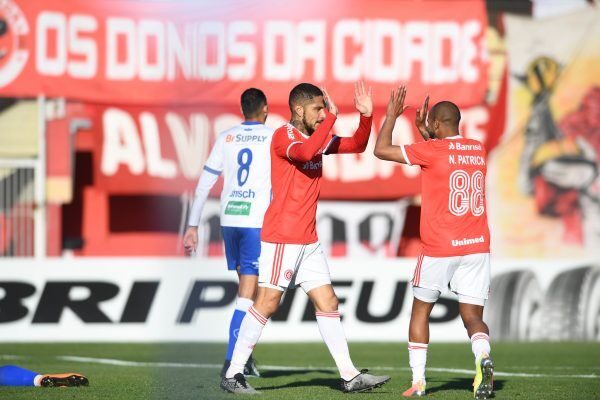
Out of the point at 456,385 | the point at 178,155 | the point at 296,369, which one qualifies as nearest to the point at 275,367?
the point at 296,369

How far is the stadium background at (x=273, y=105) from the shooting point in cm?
1912

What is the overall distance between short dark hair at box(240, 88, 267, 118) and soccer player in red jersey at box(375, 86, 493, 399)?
5.91 ft

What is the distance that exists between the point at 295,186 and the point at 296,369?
3.03 metres

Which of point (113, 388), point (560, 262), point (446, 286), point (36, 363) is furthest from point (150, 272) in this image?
point (446, 286)

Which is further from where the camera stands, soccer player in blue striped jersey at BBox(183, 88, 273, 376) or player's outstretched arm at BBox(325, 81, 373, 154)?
soccer player in blue striped jersey at BBox(183, 88, 273, 376)

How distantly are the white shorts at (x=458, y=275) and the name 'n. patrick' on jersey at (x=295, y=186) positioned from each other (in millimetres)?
782

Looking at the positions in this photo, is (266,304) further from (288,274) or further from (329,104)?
(329,104)

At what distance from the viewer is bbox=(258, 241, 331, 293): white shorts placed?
320 inches

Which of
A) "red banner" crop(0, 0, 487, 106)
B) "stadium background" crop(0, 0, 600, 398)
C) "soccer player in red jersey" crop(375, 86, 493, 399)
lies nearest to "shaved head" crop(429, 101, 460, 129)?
"soccer player in red jersey" crop(375, 86, 493, 399)

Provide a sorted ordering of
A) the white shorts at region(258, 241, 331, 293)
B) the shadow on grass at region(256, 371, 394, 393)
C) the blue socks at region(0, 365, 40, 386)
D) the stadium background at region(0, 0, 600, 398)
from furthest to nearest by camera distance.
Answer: the stadium background at region(0, 0, 600, 398) → the blue socks at region(0, 365, 40, 386) → the shadow on grass at region(256, 371, 394, 393) → the white shorts at region(258, 241, 331, 293)

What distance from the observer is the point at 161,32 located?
19156mm

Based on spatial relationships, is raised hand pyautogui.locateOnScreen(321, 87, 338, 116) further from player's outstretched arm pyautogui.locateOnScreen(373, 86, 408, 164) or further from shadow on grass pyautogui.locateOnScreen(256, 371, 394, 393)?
shadow on grass pyautogui.locateOnScreen(256, 371, 394, 393)

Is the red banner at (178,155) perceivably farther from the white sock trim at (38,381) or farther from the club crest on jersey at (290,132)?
the club crest on jersey at (290,132)

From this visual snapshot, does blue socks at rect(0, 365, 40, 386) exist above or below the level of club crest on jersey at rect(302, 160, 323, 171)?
below
